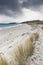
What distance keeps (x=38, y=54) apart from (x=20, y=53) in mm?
2513

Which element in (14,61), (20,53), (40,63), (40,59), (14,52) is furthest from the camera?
(40,59)

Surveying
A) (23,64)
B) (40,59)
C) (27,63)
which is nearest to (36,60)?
(40,59)

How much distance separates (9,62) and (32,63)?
92.6 inches

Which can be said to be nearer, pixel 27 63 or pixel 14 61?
pixel 14 61

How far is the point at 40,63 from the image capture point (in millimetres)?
9250

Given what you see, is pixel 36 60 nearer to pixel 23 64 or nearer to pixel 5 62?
pixel 23 64

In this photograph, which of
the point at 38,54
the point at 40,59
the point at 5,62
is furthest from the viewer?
the point at 38,54

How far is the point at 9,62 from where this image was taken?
7141mm

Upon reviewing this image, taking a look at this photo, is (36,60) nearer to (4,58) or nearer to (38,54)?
(38,54)

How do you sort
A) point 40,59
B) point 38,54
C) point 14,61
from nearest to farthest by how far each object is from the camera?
→ point 14,61 → point 40,59 → point 38,54

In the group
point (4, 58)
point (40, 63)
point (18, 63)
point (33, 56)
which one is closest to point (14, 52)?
point (18, 63)

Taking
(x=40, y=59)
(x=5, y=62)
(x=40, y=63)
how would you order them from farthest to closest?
(x=40, y=59) < (x=40, y=63) < (x=5, y=62)

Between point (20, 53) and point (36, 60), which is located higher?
point (20, 53)

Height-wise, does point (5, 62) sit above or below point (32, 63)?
above
